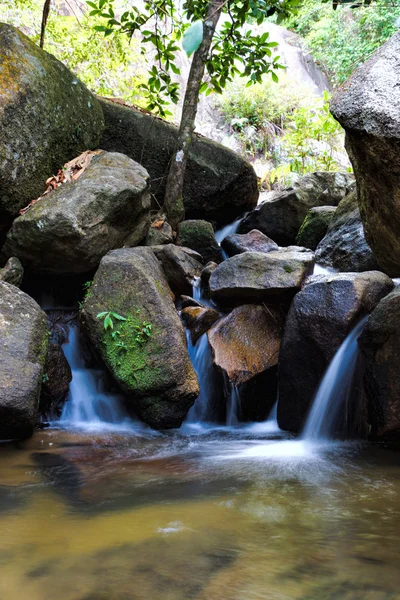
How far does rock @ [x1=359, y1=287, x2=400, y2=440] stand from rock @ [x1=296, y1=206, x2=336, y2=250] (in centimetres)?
336

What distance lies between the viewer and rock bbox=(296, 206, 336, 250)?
7359 millimetres

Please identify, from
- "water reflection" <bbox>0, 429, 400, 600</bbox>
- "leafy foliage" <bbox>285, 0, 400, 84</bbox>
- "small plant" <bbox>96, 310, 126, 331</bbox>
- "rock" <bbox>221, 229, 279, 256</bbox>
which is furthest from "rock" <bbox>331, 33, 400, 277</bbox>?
"leafy foliage" <bbox>285, 0, 400, 84</bbox>

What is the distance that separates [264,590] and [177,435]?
291 cm

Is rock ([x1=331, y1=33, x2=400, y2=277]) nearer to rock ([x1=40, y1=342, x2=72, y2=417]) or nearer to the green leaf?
the green leaf

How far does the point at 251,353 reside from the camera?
515cm

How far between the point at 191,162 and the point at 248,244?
2000mm

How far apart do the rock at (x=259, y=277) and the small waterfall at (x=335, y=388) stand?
3.21 ft

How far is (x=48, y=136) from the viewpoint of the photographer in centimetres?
597

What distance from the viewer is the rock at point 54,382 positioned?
16.5 ft

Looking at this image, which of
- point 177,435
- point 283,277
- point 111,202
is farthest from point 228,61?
point 177,435

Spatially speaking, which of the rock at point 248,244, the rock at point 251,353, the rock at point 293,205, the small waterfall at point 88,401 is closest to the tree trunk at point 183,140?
the rock at point 248,244

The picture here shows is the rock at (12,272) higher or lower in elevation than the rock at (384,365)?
higher

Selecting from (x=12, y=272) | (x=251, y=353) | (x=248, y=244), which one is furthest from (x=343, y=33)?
(x=12, y=272)

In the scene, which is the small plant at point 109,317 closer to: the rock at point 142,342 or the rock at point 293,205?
the rock at point 142,342
